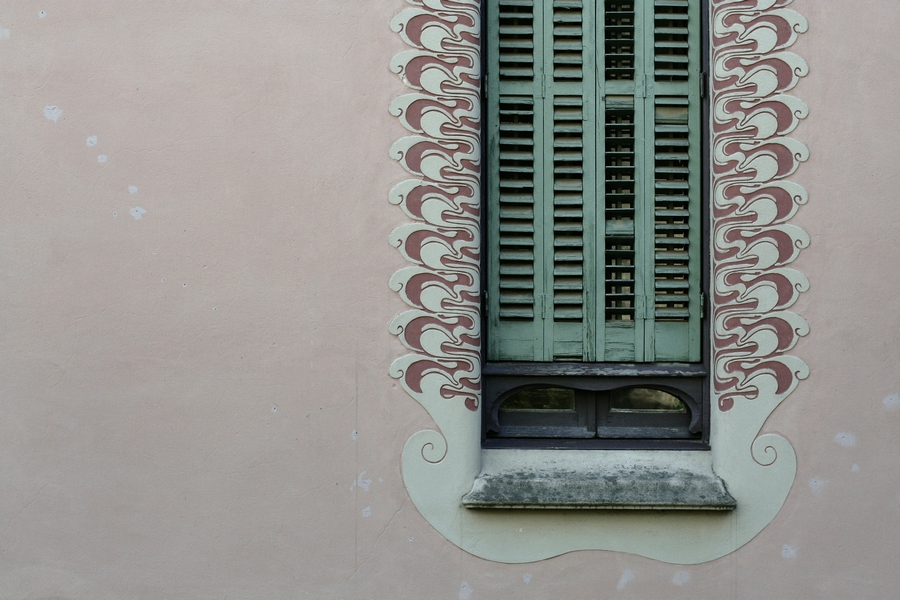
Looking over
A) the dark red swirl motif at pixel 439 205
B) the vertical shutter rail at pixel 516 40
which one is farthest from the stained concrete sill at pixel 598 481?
the vertical shutter rail at pixel 516 40

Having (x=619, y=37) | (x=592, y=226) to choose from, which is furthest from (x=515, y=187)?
(x=619, y=37)

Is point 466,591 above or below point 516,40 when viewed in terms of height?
below

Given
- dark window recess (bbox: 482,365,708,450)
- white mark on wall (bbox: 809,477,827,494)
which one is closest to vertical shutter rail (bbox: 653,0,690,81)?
dark window recess (bbox: 482,365,708,450)

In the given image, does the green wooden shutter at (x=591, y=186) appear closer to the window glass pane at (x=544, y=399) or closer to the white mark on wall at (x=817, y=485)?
the window glass pane at (x=544, y=399)

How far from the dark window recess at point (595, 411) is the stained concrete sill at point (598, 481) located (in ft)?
0.20

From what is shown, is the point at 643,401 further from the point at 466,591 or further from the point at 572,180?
the point at 466,591

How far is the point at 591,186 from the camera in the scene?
12.8 feet

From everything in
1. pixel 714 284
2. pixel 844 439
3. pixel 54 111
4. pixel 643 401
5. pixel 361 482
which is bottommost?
pixel 361 482

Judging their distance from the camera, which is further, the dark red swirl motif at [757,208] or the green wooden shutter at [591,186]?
the green wooden shutter at [591,186]

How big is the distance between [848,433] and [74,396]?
370 cm

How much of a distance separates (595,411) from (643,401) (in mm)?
255

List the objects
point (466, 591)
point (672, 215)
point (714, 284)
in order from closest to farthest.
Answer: point (466, 591) → point (714, 284) → point (672, 215)

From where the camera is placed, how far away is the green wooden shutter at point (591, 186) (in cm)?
390

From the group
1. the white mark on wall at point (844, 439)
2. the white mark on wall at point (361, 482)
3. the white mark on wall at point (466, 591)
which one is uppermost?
the white mark on wall at point (844, 439)
